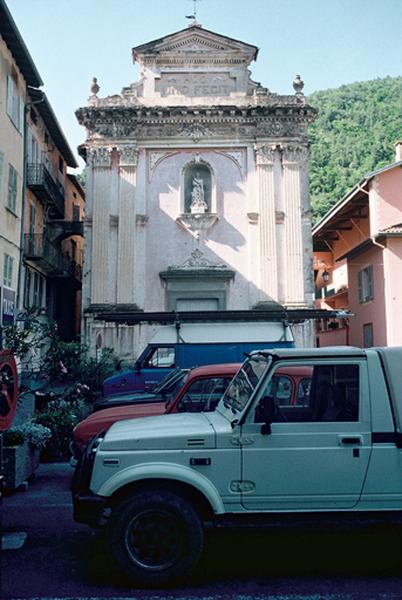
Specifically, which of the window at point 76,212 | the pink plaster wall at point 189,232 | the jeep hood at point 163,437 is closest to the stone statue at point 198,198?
the pink plaster wall at point 189,232

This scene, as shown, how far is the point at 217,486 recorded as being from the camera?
4.71 m

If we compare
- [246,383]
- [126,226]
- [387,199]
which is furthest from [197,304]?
[246,383]

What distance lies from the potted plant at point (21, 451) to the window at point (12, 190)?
13660mm

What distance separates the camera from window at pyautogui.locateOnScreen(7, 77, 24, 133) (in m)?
19.5

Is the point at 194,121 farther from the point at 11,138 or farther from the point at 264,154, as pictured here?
the point at 11,138

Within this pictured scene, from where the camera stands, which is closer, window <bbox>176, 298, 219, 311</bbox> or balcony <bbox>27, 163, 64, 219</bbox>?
window <bbox>176, 298, 219, 311</bbox>

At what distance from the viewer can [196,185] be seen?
75.6 feet

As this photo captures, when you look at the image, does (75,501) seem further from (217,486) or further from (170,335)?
(170,335)

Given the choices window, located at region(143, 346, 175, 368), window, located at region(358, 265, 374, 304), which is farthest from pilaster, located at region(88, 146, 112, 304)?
window, located at region(358, 265, 374, 304)

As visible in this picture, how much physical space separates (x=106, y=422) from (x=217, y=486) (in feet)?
11.6

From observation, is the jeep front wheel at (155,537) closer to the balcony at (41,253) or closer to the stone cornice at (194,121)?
the balcony at (41,253)

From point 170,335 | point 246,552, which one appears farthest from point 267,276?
point 246,552

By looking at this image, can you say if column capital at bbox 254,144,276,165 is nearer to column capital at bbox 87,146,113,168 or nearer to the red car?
column capital at bbox 87,146,113,168

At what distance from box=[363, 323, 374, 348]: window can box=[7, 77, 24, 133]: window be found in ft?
55.9
